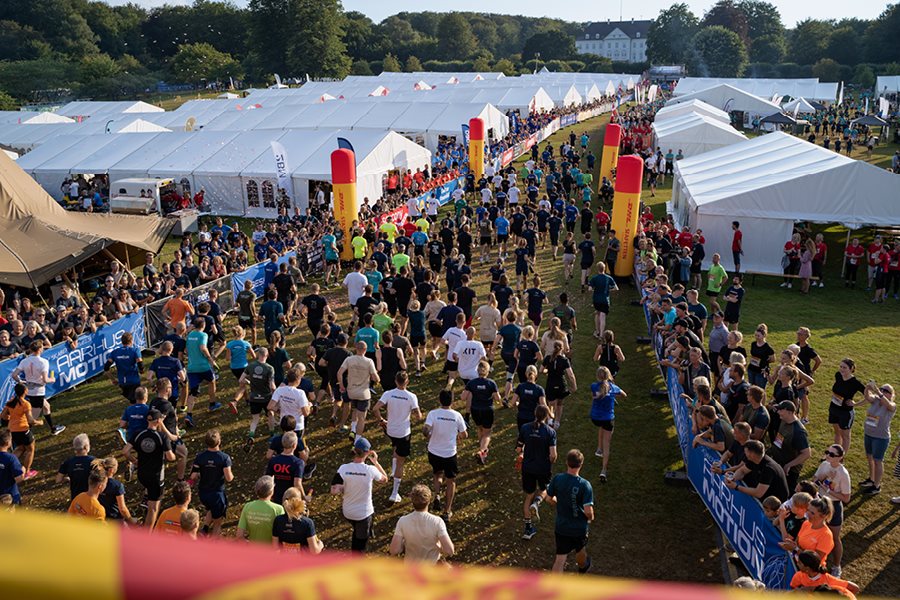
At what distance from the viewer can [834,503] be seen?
237 inches

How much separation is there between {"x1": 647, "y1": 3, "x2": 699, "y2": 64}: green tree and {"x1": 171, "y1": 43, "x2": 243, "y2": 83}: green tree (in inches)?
2230

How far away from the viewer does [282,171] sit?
836 inches

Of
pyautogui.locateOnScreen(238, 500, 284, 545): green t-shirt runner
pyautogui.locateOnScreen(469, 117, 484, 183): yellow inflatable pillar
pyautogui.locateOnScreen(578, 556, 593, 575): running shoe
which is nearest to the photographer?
pyautogui.locateOnScreen(238, 500, 284, 545): green t-shirt runner

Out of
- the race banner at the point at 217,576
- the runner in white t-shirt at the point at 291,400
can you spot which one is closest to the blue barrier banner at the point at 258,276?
the runner in white t-shirt at the point at 291,400

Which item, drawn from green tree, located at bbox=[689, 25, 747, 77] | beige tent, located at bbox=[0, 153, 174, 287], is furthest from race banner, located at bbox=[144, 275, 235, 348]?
green tree, located at bbox=[689, 25, 747, 77]

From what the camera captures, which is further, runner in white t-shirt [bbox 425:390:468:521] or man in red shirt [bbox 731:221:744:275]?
man in red shirt [bbox 731:221:744:275]

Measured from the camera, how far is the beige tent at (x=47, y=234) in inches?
548

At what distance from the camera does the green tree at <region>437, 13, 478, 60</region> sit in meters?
102

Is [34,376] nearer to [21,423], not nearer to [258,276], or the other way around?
[21,423]

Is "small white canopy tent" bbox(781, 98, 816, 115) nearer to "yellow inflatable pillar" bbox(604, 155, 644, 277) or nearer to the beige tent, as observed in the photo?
"yellow inflatable pillar" bbox(604, 155, 644, 277)

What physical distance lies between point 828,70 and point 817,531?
84286mm

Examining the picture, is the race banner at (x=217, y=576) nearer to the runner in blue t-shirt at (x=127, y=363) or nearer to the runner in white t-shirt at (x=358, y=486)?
the runner in white t-shirt at (x=358, y=486)

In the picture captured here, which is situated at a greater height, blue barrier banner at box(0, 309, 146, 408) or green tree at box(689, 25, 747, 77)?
green tree at box(689, 25, 747, 77)

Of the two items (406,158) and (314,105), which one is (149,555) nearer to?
(406,158)
